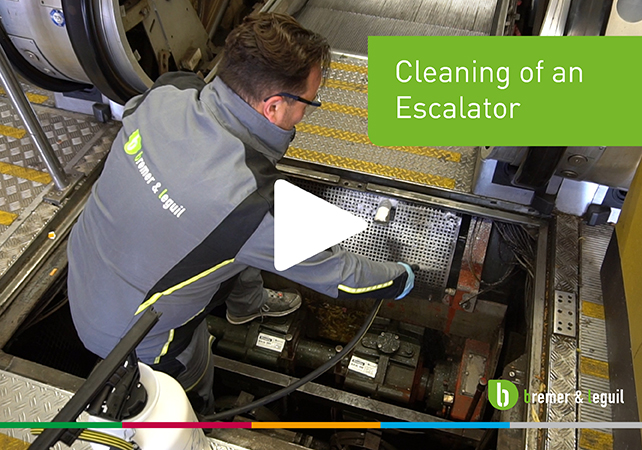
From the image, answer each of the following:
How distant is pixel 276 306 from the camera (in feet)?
11.5

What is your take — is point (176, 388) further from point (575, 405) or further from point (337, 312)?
point (337, 312)

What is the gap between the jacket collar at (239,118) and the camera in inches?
80.6

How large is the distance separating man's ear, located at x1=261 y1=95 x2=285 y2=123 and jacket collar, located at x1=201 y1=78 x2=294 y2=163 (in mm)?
34

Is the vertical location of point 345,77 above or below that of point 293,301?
above

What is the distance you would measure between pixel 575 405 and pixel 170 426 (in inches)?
71.3

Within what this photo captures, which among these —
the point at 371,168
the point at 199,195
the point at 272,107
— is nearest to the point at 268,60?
the point at 272,107

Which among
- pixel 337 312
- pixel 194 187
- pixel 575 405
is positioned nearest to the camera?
pixel 194 187

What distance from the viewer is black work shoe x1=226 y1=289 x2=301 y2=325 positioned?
3400mm

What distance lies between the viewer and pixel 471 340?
3332 millimetres

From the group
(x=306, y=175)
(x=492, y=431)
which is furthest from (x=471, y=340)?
(x=306, y=175)

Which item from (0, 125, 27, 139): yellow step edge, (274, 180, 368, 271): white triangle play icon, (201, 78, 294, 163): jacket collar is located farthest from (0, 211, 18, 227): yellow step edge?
(274, 180, 368, 271): white triangle play icon

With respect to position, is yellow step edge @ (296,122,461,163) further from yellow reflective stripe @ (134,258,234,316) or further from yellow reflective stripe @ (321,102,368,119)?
yellow reflective stripe @ (134,258,234,316)

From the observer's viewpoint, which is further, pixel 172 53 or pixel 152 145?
pixel 172 53

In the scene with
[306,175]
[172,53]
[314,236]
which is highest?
[172,53]
